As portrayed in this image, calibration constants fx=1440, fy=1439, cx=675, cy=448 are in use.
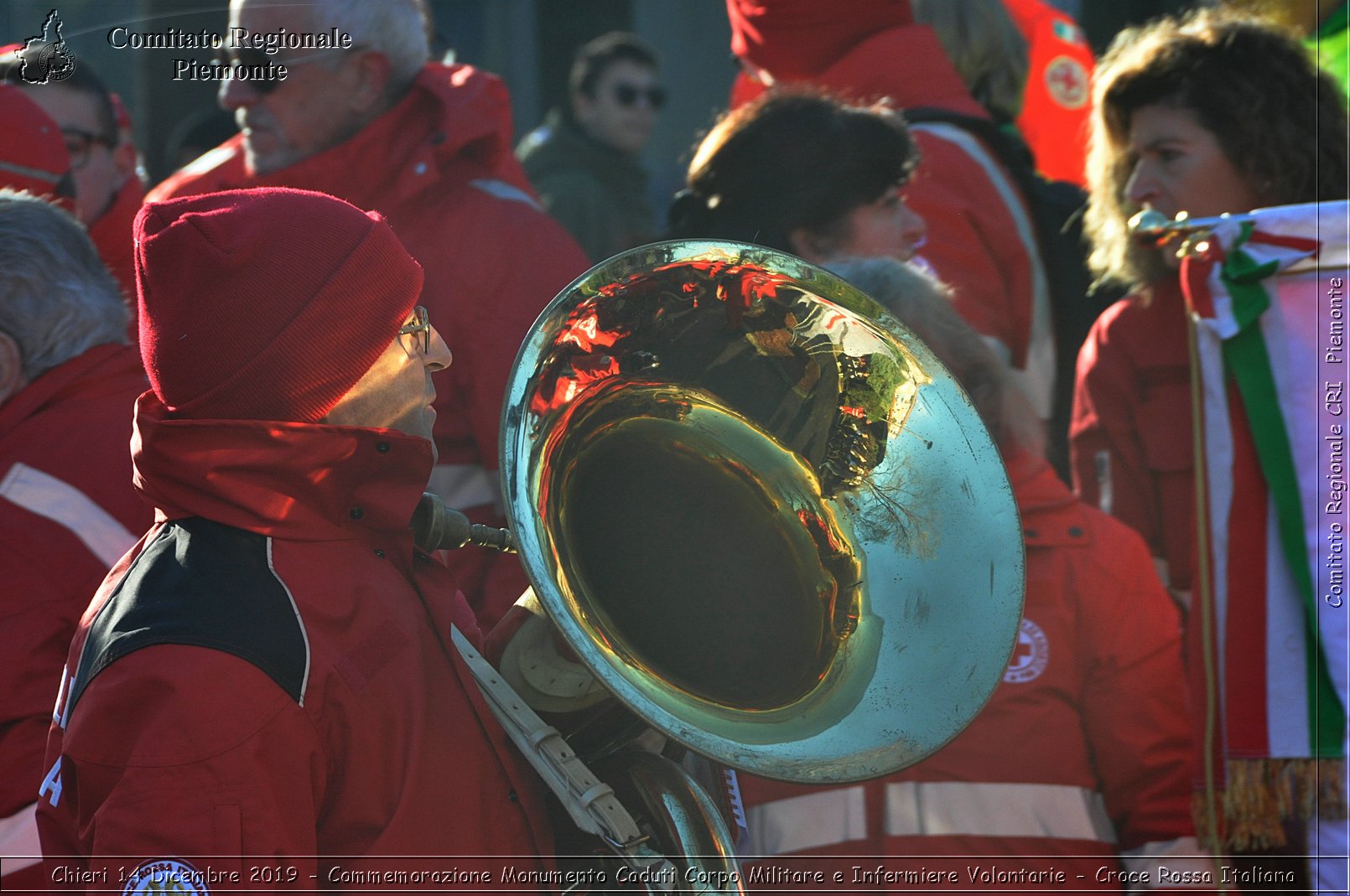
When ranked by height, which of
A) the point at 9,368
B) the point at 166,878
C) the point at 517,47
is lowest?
the point at 166,878

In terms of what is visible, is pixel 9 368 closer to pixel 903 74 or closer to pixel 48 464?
pixel 48 464

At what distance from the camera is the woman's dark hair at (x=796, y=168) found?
271cm

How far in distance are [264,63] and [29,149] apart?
1.84 ft

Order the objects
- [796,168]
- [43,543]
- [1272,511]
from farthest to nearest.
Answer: [796,168] < [1272,511] < [43,543]

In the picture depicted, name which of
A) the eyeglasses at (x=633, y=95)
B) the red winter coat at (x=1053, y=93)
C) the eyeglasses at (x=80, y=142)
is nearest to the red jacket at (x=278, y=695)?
the eyeglasses at (x=80, y=142)

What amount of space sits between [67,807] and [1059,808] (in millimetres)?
1462

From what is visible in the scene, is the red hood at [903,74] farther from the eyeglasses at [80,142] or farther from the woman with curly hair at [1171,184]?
the eyeglasses at [80,142]

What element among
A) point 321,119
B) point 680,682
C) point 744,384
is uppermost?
point 321,119

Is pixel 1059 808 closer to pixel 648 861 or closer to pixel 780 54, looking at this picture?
pixel 648 861

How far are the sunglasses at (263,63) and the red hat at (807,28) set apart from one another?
0.90m

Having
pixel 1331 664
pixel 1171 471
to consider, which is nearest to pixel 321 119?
pixel 1171 471

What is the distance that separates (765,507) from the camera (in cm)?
202

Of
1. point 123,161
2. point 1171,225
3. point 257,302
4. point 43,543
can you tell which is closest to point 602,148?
point 123,161

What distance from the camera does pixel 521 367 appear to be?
5.78 ft
